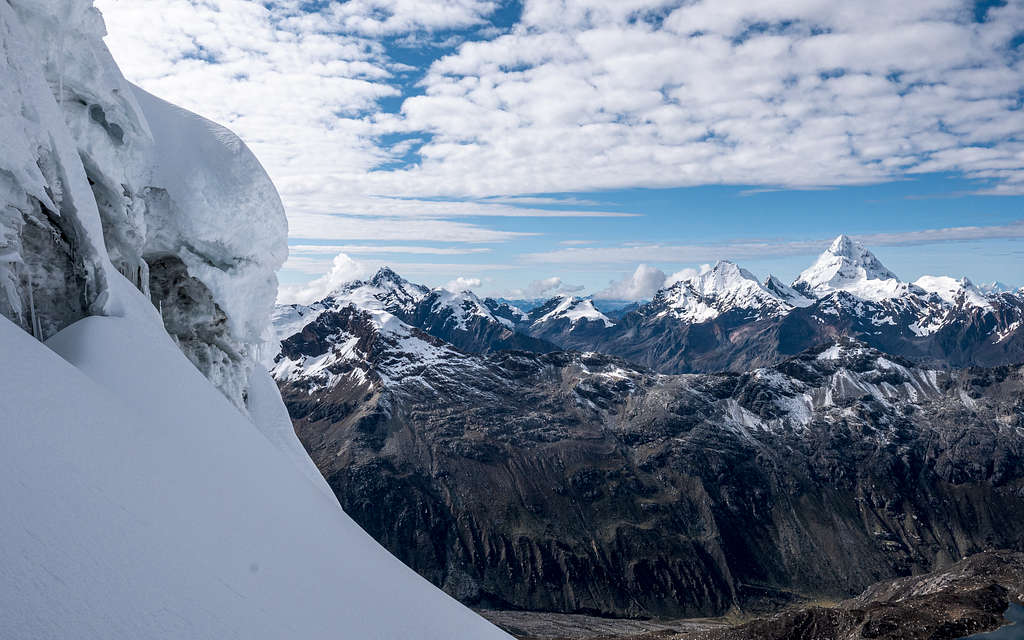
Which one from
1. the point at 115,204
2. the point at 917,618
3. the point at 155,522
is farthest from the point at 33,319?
the point at 917,618

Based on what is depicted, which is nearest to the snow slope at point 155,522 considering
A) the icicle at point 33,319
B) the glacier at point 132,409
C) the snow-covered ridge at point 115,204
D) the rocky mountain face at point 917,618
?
the glacier at point 132,409

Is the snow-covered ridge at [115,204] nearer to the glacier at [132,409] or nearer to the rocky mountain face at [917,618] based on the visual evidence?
the glacier at [132,409]

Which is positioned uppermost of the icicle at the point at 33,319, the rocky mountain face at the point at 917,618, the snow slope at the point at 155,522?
the icicle at the point at 33,319

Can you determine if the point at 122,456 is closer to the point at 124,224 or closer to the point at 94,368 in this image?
the point at 94,368

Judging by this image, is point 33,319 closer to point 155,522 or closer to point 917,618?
point 155,522

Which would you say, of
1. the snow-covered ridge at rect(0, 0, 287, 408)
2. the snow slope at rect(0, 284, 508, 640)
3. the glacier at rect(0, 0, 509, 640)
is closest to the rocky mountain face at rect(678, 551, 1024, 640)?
the snow slope at rect(0, 284, 508, 640)

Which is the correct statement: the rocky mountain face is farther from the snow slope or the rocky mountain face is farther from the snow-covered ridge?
the snow-covered ridge
